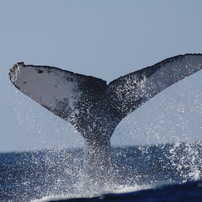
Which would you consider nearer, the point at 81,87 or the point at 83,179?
the point at 81,87

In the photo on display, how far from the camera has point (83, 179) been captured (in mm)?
5793

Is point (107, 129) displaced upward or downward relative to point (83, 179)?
upward

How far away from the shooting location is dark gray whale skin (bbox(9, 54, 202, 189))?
511 cm

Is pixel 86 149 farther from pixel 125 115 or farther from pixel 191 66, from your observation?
pixel 191 66

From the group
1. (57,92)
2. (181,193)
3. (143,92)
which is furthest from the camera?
(143,92)

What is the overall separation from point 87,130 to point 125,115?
741mm

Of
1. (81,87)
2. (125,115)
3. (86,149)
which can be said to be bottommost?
(86,149)

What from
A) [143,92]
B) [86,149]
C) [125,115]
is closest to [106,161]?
[86,149]

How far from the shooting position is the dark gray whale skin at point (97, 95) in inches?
201

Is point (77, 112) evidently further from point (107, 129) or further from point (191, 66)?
point (191, 66)

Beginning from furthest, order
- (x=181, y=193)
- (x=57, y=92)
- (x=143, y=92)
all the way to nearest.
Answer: (x=143, y=92) → (x=57, y=92) → (x=181, y=193)

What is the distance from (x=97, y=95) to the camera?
18.3 feet

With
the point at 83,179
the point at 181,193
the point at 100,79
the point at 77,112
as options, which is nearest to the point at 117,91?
the point at 100,79

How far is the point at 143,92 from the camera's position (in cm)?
565
